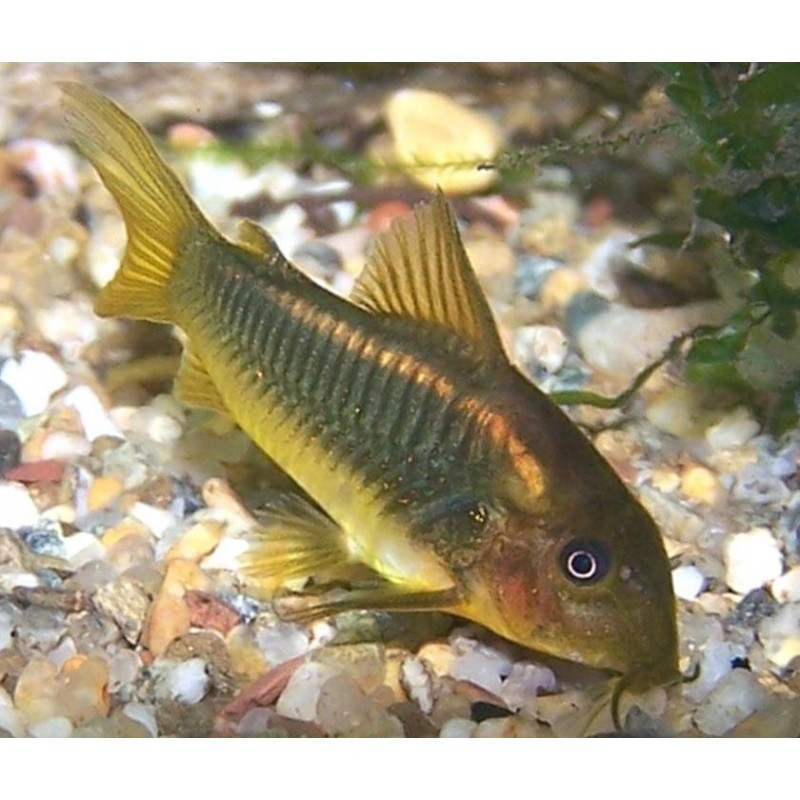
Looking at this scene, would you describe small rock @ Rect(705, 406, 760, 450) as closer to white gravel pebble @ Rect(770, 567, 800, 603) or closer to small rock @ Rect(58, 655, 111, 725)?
white gravel pebble @ Rect(770, 567, 800, 603)

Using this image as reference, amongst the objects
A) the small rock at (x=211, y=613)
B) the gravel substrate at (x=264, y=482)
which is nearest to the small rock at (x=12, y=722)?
the gravel substrate at (x=264, y=482)

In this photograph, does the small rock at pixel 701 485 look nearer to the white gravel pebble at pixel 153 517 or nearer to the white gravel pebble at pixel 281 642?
the white gravel pebble at pixel 281 642

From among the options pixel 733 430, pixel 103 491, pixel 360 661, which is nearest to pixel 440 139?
pixel 733 430

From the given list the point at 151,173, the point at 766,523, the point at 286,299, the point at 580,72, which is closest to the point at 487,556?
the point at 286,299
